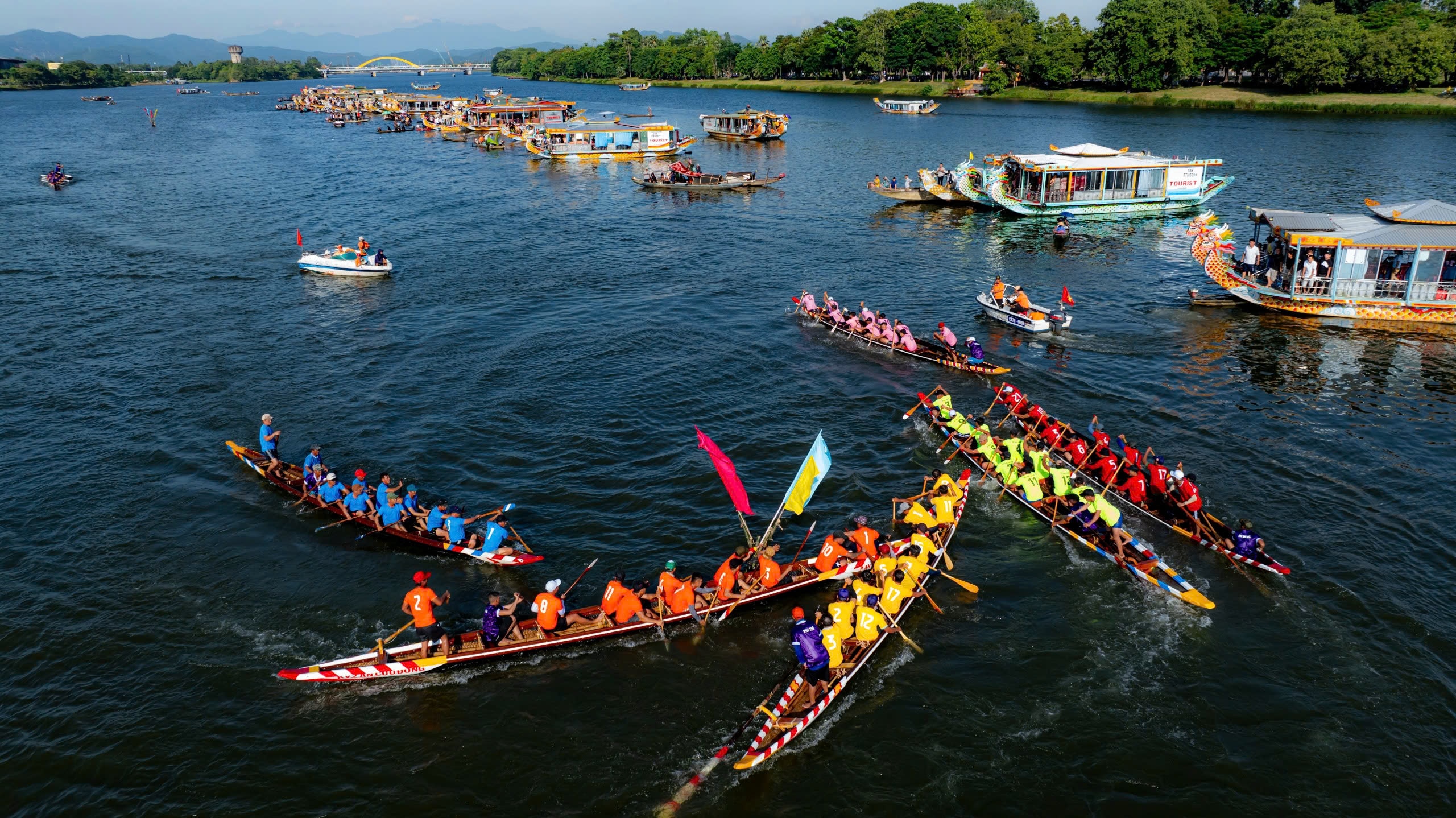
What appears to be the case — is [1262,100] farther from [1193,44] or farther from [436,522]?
[436,522]

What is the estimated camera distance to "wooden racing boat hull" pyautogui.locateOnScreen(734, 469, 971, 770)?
1872cm

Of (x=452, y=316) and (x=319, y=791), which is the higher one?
(x=452, y=316)

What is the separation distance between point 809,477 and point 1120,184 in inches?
2396

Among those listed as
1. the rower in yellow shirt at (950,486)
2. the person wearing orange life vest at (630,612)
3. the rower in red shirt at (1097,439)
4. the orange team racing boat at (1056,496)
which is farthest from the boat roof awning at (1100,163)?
the person wearing orange life vest at (630,612)

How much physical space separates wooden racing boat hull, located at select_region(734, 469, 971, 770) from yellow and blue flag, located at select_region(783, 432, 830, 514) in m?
4.14

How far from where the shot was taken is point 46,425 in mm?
35875

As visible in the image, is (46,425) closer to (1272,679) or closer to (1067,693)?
(1067,693)

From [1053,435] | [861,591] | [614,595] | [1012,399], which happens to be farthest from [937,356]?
[614,595]

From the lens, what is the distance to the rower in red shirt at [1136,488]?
1101 inches

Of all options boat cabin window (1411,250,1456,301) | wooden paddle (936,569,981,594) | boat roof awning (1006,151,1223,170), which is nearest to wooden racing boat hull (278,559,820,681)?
wooden paddle (936,569,981,594)

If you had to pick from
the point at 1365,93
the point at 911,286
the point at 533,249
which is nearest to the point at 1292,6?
the point at 1365,93

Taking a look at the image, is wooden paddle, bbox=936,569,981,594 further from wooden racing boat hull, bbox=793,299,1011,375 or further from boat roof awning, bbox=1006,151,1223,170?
boat roof awning, bbox=1006,151,1223,170

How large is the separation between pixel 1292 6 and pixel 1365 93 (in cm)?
→ 2933

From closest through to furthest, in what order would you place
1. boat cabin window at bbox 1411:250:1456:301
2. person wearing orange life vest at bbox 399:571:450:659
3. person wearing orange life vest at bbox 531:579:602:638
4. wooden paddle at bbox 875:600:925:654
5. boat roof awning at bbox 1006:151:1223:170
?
1. person wearing orange life vest at bbox 399:571:450:659
2. person wearing orange life vest at bbox 531:579:602:638
3. wooden paddle at bbox 875:600:925:654
4. boat cabin window at bbox 1411:250:1456:301
5. boat roof awning at bbox 1006:151:1223:170
